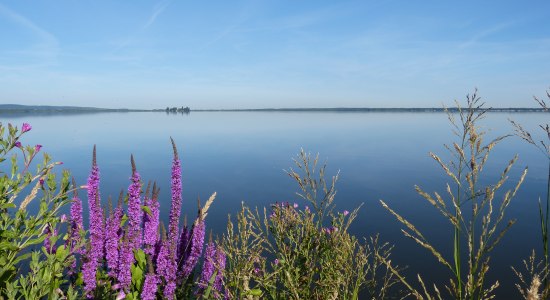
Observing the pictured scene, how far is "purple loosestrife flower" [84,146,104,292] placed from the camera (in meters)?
3.58

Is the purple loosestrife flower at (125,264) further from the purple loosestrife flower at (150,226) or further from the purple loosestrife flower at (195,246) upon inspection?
the purple loosestrife flower at (195,246)

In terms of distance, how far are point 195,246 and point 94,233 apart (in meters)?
1.08

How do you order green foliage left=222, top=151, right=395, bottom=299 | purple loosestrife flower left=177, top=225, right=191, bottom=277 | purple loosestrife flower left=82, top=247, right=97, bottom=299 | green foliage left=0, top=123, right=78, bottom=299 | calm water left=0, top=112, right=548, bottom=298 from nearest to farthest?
1. green foliage left=0, top=123, right=78, bottom=299
2. green foliage left=222, top=151, right=395, bottom=299
3. purple loosestrife flower left=82, top=247, right=97, bottom=299
4. purple loosestrife flower left=177, top=225, right=191, bottom=277
5. calm water left=0, top=112, right=548, bottom=298

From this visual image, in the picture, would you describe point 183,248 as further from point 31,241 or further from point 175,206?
point 31,241

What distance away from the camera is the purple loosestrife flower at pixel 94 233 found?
358cm

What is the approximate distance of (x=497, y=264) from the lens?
12.7 metres

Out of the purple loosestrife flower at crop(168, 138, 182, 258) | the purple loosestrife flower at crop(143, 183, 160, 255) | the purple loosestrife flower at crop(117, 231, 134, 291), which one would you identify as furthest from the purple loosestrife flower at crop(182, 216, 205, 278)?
the purple loosestrife flower at crop(117, 231, 134, 291)

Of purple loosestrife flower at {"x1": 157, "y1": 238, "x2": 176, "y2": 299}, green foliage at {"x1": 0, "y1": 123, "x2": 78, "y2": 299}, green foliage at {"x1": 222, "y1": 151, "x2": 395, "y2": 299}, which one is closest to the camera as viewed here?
green foliage at {"x1": 0, "y1": 123, "x2": 78, "y2": 299}

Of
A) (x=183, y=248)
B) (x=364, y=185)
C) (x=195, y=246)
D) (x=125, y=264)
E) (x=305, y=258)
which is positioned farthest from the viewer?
(x=364, y=185)

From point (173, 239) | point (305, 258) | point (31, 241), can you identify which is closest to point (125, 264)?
point (173, 239)

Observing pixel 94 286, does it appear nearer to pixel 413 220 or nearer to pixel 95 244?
pixel 95 244

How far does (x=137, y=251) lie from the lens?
3.64 m

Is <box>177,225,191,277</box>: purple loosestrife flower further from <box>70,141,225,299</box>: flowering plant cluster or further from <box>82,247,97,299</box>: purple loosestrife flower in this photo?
<box>82,247,97,299</box>: purple loosestrife flower

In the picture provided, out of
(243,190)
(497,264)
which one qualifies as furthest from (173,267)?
(243,190)
